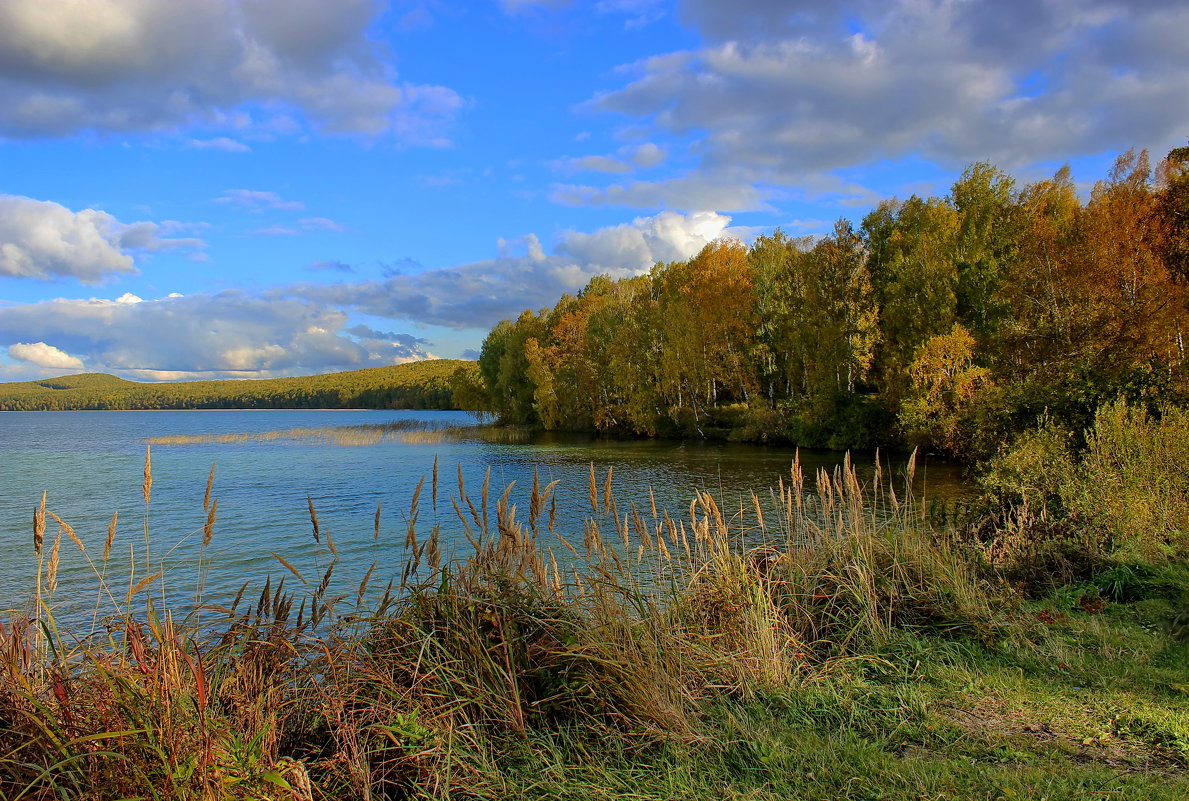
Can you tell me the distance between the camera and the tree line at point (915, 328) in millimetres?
19797

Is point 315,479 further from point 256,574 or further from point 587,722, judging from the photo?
point 587,722

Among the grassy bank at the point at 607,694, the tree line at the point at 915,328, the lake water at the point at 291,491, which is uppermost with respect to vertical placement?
the tree line at the point at 915,328

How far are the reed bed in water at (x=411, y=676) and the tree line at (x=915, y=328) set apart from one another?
10266 mm

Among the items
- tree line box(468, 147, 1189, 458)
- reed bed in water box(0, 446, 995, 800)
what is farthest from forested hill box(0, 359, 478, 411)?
reed bed in water box(0, 446, 995, 800)

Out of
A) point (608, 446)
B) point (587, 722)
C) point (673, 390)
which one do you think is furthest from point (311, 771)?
point (673, 390)

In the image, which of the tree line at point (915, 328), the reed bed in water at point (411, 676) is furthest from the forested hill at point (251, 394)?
the reed bed in water at point (411, 676)

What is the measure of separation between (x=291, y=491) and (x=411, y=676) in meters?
22.3

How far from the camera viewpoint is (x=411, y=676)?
4586 millimetres

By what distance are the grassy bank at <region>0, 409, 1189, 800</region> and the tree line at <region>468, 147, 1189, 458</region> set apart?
8.97 meters

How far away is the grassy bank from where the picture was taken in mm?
3457

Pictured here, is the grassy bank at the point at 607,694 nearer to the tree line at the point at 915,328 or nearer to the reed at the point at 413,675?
the reed at the point at 413,675

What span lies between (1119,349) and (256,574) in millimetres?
22642

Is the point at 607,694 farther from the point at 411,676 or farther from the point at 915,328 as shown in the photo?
the point at 915,328

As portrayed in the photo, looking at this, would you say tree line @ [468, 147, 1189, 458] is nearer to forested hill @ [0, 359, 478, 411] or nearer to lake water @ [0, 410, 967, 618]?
lake water @ [0, 410, 967, 618]
